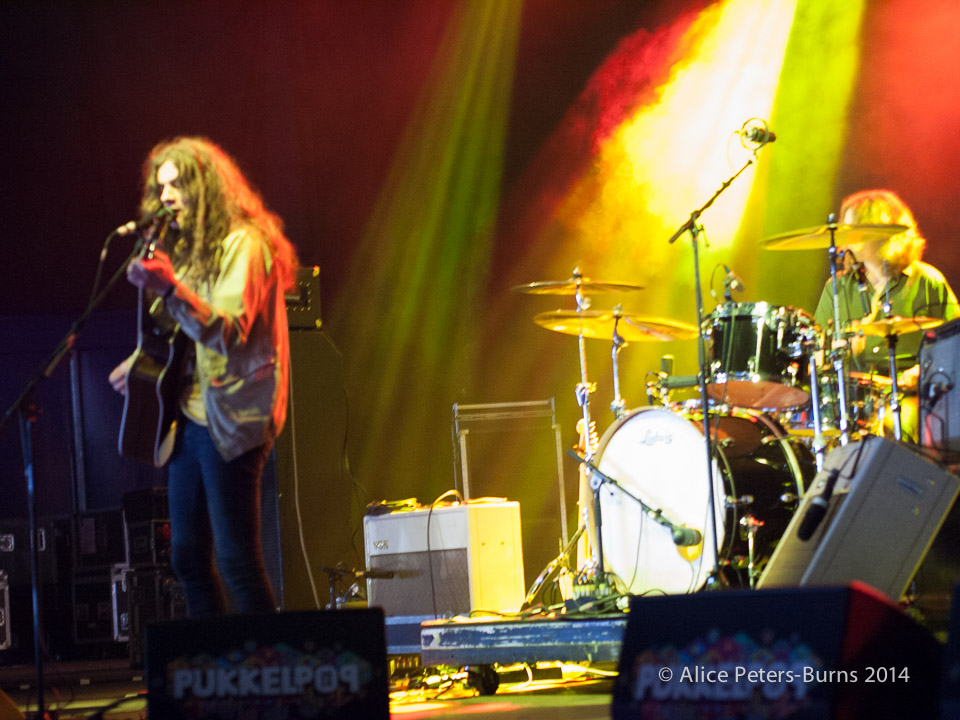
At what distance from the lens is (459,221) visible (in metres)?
6.93

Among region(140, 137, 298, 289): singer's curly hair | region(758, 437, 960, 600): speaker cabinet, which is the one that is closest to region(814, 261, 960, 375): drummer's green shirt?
region(758, 437, 960, 600): speaker cabinet

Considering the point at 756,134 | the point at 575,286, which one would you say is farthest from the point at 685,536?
the point at 756,134

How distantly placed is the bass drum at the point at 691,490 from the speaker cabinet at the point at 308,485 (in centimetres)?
132

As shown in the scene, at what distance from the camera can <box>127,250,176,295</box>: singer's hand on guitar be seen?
2648 millimetres

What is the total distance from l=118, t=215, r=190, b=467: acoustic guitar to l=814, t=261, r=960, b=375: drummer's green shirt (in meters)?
3.34

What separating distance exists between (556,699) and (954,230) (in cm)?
366

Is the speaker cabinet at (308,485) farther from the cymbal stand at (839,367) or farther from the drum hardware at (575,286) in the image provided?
the cymbal stand at (839,367)

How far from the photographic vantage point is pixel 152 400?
120 inches

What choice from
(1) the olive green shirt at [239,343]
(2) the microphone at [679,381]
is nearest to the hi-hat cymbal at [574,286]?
(2) the microphone at [679,381]

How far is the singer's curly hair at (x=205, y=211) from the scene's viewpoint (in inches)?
121

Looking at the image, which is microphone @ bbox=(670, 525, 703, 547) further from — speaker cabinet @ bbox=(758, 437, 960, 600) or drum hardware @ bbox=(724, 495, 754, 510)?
speaker cabinet @ bbox=(758, 437, 960, 600)

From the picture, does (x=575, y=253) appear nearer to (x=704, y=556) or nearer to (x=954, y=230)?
(x=954, y=230)

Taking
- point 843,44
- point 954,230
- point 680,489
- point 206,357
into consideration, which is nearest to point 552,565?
point 680,489

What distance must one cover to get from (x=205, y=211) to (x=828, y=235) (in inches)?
114
